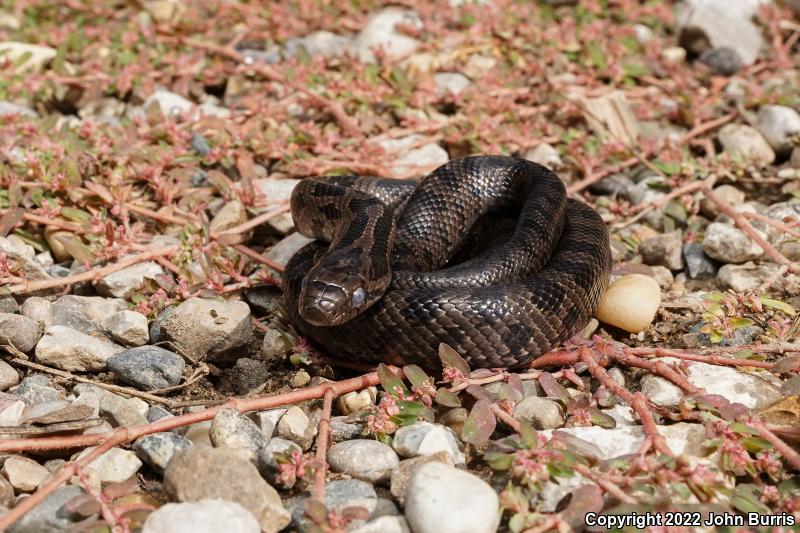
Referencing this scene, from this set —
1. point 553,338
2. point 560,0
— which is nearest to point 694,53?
point 560,0

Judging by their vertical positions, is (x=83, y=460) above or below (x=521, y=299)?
below

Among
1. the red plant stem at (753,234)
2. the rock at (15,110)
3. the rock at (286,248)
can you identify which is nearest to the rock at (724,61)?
the red plant stem at (753,234)

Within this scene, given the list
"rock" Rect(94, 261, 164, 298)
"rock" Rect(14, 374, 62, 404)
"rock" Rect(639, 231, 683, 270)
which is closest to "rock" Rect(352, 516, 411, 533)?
"rock" Rect(14, 374, 62, 404)

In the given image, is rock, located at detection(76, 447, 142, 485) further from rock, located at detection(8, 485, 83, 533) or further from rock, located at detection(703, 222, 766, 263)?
rock, located at detection(703, 222, 766, 263)

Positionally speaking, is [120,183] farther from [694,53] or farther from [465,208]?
[694,53]

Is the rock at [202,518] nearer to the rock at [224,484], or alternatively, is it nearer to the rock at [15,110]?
the rock at [224,484]

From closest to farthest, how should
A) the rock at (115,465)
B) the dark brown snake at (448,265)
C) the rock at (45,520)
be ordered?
the rock at (45,520) < the rock at (115,465) < the dark brown snake at (448,265)

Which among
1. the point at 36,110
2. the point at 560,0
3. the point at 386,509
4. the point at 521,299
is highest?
the point at 560,0
